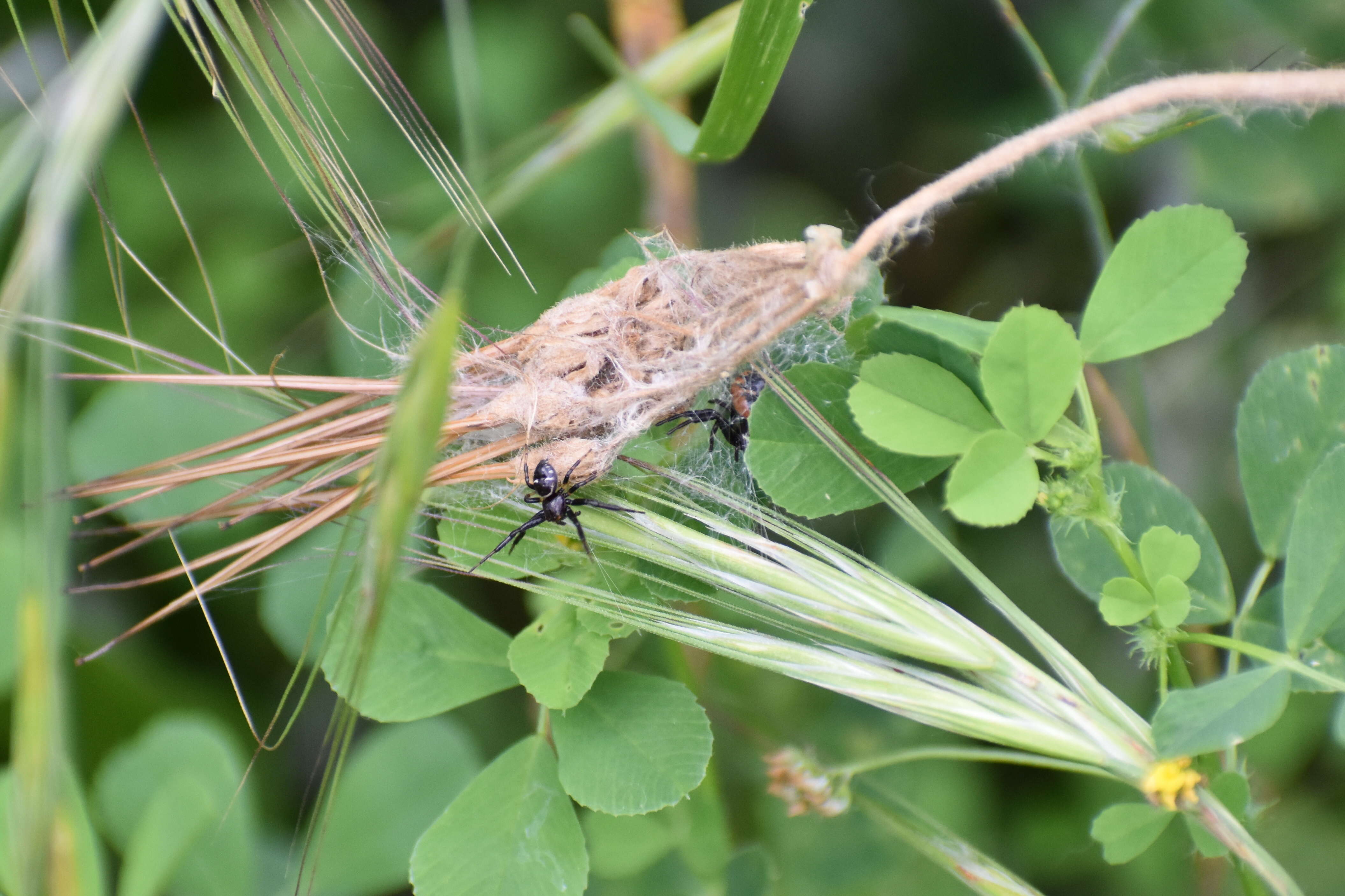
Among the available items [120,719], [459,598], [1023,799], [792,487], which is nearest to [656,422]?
[792,487]

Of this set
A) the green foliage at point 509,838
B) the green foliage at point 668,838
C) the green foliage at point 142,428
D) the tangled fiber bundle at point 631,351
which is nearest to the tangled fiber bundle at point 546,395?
the tangled fiber bundle at point 631,351

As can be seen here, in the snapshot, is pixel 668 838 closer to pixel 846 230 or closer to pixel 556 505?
pixel 556 505

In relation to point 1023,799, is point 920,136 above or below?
above

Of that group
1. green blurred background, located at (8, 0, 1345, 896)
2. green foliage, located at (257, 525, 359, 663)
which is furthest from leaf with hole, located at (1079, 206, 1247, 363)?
green foliage, located at (257, 525, 359, 663)

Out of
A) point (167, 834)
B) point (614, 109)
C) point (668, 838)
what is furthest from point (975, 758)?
point (614, 109)

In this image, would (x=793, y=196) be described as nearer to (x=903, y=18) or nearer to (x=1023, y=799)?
(x=903, y=18)

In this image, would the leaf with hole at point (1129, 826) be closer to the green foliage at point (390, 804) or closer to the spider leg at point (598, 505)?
the spider leg at point (598, 505)
